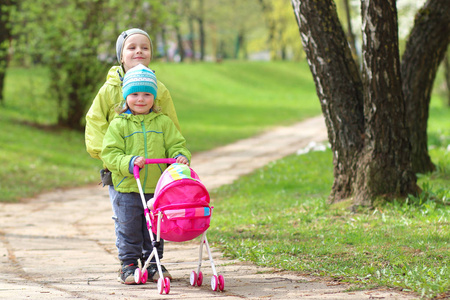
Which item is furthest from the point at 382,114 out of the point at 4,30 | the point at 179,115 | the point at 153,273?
the point at 179,115

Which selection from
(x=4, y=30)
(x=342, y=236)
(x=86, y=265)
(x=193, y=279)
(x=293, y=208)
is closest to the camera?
(x=193, y=279)

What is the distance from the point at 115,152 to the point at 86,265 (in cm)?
156

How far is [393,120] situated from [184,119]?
57.3ft

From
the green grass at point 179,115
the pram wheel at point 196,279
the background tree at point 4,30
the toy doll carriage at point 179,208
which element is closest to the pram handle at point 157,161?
the toy doll carriage at point 179,208

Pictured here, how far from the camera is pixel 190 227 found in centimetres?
431

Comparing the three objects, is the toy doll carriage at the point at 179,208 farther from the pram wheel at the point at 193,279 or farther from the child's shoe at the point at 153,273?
Result: the child's shoe at the point at 153,273

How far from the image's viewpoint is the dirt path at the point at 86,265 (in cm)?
437

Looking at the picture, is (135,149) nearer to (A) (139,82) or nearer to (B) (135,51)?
(A) (139,82)

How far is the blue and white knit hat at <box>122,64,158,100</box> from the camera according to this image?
4.66 meters

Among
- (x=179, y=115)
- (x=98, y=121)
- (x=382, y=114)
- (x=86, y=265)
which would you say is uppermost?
(x=98, y=121)

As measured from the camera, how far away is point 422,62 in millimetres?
8656

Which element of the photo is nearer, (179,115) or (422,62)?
(422,62)

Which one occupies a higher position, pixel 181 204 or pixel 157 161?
pixel 157 161

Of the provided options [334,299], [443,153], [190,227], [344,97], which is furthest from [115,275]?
[443,153]
